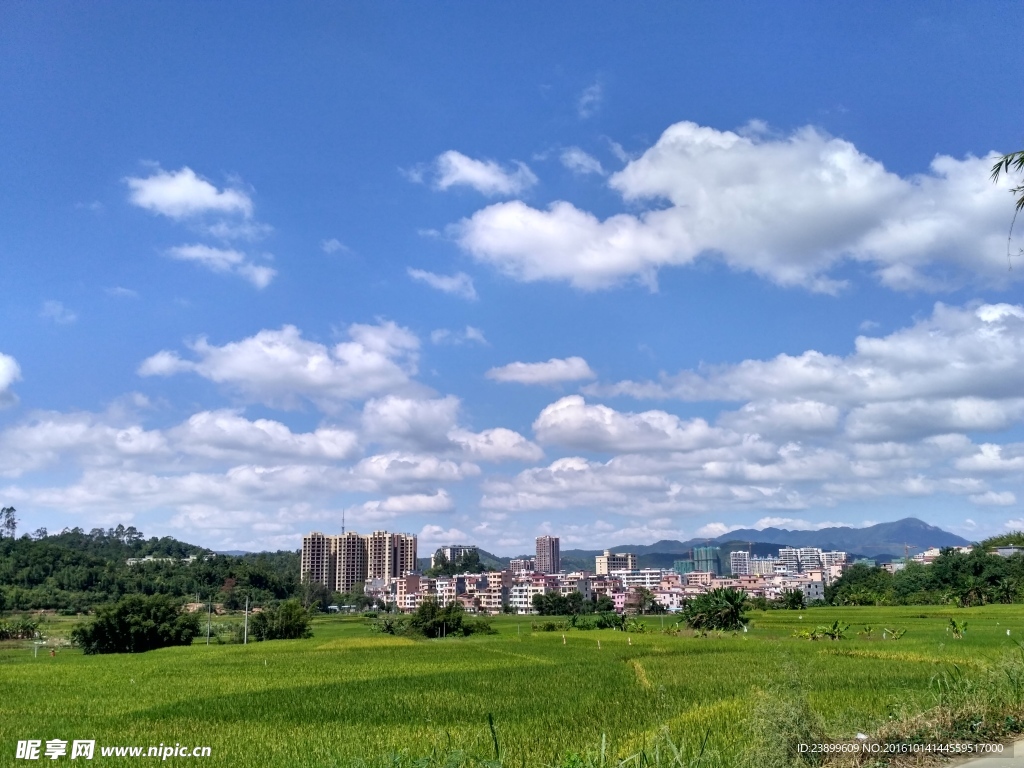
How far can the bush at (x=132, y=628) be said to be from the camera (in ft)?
150

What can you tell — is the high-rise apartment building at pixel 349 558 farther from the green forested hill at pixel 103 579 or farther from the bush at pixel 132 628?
the bush at pixel 132 628

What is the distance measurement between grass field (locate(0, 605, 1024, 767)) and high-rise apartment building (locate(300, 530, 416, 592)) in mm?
134896

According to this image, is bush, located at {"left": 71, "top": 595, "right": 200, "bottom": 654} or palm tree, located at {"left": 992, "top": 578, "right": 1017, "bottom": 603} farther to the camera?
palm tree, located at {"left": 992, "top": 578, "right": 1017, "bottom": 603}

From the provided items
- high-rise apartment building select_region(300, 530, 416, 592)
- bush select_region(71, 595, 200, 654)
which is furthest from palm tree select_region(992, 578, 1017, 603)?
high-rise apartment building select_region(300, 530, 416, 592)

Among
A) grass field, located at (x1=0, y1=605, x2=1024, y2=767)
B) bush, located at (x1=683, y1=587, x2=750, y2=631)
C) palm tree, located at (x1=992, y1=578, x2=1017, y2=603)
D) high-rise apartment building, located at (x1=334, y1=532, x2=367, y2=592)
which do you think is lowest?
high-rise apartment building, located at (x1=334, y1=532, x2=367, y2=592)

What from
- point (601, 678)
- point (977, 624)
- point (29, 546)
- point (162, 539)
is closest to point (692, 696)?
point (601, 678)

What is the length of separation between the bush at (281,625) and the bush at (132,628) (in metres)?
6.53

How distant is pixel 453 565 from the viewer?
6501 inches

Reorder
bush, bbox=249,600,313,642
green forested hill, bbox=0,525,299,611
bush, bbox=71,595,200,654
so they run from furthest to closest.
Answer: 1. green forested hill, bbox=0,525,299,611
2. bush, bbox=249,600,313,642
3. bush, bbox=71,595,200,654

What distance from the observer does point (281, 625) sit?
53938 millimetres

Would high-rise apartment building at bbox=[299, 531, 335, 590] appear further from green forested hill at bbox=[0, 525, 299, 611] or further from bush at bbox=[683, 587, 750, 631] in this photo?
bush at bbox=[683, 587, 750, 631]

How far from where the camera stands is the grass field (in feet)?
38.7

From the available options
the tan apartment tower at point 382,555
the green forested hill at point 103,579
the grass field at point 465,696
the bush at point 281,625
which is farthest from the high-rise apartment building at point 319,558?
the grass field at point 465,696

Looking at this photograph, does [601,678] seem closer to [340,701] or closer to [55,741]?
[340,701]
